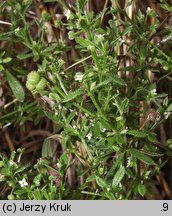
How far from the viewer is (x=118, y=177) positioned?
2.78 ft

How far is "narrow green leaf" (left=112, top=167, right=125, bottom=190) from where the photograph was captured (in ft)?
2.77

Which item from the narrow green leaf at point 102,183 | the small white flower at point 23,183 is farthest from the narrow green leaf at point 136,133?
the small white flower at point 23,183

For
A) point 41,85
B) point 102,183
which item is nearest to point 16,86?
point 41,85

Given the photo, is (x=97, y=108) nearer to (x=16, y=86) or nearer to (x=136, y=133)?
(x=136, y=133)

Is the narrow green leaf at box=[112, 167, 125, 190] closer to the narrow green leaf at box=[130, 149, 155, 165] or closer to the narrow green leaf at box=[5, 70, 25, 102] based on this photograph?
the narrow green leaf at box=[130, 149, 155, 165]

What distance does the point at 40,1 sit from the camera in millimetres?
1152

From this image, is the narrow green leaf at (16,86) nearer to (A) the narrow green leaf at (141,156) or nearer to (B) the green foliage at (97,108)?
(B) the green foliage at (97,108)

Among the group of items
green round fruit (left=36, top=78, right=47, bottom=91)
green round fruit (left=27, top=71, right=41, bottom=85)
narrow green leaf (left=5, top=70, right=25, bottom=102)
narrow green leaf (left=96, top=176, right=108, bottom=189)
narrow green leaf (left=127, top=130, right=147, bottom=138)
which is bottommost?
narrow green leaf (left=96, top=176, right=108, bottom=189)

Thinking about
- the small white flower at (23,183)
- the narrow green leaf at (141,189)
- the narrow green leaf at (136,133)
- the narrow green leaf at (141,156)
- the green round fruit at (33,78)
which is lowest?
the narrow green leaf at (141,189)

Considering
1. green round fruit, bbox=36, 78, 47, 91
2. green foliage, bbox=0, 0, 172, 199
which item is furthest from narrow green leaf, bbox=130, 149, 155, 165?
green round fruit, bbox=36, 78, 47, 91

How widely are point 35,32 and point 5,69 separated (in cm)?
56

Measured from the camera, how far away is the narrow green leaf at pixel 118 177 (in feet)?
2.77

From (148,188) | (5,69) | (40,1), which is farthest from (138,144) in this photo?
(40,1)
